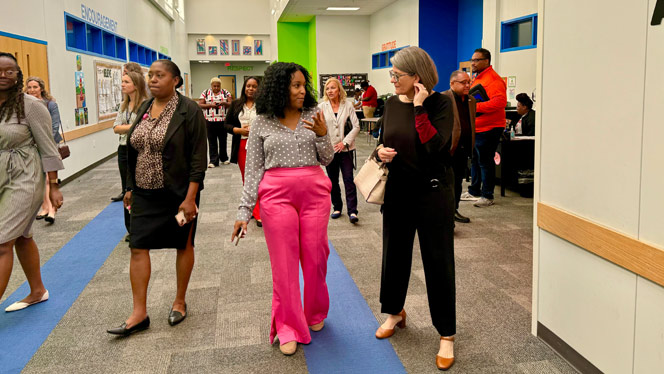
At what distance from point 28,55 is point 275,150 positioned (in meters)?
6.67

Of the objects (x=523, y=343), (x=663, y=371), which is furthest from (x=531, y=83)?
(x=663, y=371)

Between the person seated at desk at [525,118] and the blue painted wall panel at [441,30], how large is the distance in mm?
6462

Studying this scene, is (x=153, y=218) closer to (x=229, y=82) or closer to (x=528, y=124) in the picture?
(x=528, y=124)

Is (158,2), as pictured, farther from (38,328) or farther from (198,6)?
(38,328)

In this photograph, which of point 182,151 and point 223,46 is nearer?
point 182,151

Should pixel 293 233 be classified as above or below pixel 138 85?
below

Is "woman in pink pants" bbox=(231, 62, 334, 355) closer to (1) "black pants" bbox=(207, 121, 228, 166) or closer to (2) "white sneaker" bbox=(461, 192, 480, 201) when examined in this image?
(2) "white sneaker" bbox=(461, 192, 480, 201)

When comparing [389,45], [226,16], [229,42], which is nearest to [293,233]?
[389,45]

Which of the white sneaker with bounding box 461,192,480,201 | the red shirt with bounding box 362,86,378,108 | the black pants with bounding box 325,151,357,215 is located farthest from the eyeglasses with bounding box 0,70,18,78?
the red shirt with bounding box 362,86,378,108

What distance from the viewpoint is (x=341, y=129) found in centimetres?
602

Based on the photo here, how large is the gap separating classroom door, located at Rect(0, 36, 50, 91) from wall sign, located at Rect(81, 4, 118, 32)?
2583mm

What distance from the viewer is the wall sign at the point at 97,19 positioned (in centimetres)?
1095

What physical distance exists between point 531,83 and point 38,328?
8.67 metres

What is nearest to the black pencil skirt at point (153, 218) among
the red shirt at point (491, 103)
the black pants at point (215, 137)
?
the red shirt at point (491, 103)
